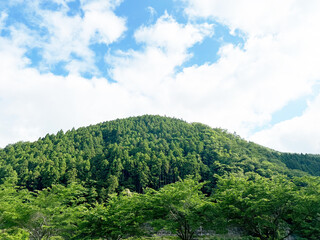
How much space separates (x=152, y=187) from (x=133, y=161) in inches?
367

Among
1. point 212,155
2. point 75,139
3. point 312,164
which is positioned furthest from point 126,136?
point 312,164

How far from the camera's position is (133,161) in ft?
190

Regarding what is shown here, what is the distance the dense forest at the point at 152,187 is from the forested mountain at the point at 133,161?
0.94 feet

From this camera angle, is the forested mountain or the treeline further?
the forested mountain

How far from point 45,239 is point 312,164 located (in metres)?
82.8

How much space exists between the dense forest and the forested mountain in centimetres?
29

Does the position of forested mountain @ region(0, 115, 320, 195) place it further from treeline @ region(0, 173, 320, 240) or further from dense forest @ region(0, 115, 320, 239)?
treeline @ region(0, 173, 320, 240)

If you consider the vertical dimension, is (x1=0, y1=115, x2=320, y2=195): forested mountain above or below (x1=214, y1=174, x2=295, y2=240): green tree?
above

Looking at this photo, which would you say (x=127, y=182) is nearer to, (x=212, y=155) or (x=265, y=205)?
(x=212, y=155)

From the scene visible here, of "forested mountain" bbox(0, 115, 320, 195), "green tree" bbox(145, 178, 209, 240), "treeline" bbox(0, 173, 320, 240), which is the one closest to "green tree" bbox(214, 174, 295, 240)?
"treeline" bbox(0, 173, 320, 240)

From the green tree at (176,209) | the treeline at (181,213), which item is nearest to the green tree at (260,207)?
the treeline at (181,213)

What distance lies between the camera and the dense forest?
15.6m

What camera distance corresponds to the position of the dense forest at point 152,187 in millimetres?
15586

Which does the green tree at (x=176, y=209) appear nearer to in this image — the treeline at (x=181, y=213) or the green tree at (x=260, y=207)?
the treeline at (x=181, y=213)
